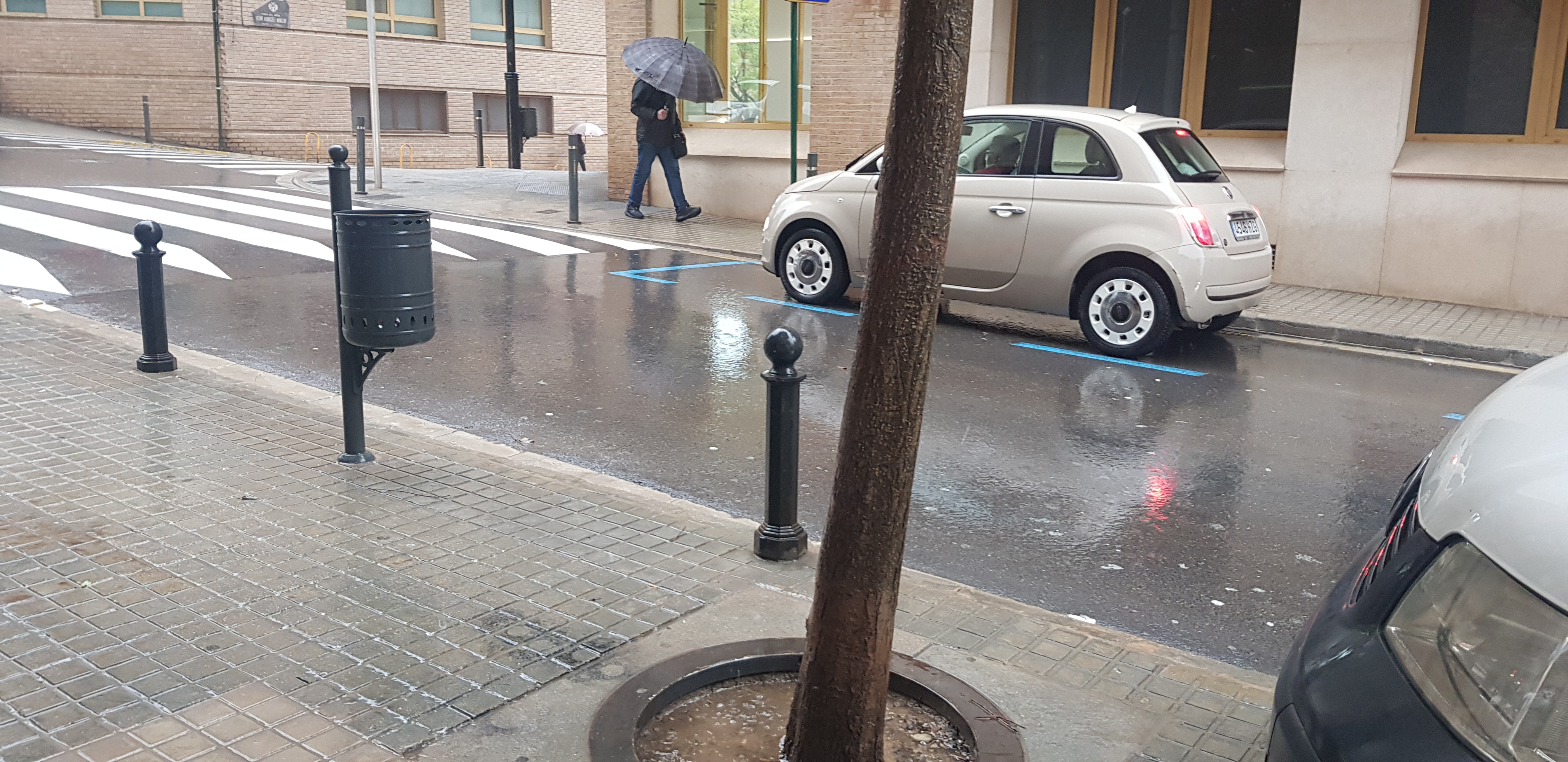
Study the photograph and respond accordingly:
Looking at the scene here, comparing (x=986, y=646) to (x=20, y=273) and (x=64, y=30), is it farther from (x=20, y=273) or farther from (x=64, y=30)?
(x=64, y=30)

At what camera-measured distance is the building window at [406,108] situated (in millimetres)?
32562

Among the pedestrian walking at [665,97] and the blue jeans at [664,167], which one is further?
the blue jeans at [664,167]

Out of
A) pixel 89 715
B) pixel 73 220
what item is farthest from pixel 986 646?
pixel 73 220

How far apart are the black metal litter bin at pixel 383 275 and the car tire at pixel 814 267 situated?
5.52 metres

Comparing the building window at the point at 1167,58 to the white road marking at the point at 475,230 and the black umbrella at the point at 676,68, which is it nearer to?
the black umbrella at the point at 676,68

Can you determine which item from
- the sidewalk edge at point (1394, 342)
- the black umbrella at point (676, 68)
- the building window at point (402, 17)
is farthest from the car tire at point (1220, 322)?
the building window at point (402, 17)

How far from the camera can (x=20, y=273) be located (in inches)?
421

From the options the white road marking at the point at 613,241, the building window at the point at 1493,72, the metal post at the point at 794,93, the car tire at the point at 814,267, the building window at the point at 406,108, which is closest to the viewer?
the car tire at the point at 814,267

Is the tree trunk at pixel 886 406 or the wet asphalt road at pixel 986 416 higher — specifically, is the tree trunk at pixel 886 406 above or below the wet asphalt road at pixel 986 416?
above

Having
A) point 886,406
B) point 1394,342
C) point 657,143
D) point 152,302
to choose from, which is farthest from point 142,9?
point 886,406

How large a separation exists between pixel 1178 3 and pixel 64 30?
26.7 metres

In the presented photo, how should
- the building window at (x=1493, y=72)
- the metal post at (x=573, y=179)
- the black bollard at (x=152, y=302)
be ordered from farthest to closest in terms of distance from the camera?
the metal post at (x=573, y=179) → the building window at (x=1493, y=72) → the black bollard at (x=152, y=302)

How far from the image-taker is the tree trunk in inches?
114

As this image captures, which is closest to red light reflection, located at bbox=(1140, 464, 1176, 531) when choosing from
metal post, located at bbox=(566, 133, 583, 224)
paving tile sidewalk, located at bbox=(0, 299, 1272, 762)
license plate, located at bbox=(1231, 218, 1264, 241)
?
paving tile sidewalk, located at bbox=(0, 299, 1272, 762)
